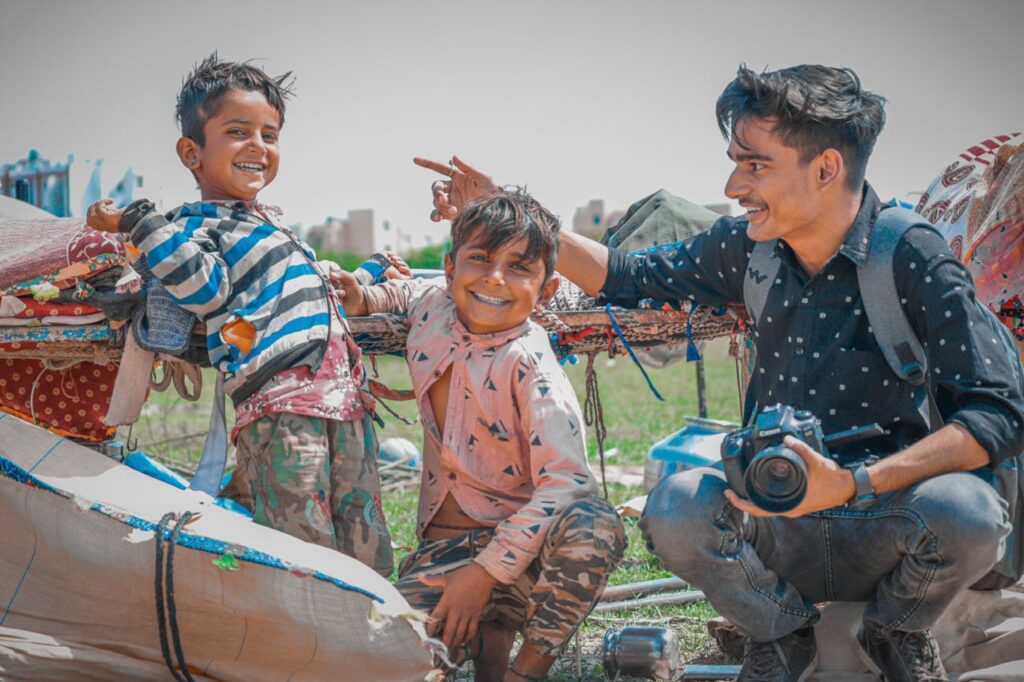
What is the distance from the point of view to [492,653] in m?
2.95

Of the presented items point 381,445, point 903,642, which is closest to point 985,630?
point 903,642

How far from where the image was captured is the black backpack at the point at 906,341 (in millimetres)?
2660

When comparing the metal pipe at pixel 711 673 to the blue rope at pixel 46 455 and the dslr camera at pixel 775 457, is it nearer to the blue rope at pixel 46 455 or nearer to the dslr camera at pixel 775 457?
the dslr camera at pixel 775 457

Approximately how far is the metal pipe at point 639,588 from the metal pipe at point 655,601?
0.09 ft

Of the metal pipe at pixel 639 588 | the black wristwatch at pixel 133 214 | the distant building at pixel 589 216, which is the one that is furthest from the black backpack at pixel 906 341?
the distant building at pixel 589 216

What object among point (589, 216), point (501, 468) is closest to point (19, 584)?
point (501, 468)

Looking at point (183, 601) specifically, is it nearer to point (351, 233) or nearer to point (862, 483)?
point (862, 483)

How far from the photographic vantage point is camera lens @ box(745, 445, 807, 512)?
7.92ft

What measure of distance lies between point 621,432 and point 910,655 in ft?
18.2

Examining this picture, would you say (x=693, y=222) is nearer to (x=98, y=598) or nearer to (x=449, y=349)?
(x=449, y=349)

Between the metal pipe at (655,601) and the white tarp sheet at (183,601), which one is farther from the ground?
the white tarp sheet at (183,601)

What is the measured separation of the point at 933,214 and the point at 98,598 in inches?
123

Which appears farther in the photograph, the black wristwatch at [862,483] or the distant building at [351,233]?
the distant building at [351,233]

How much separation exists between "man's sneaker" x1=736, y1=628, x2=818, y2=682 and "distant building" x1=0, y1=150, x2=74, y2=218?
2982 mm
